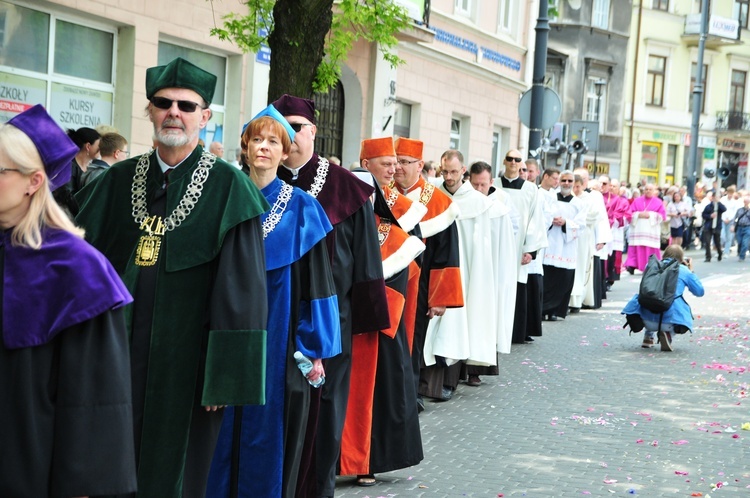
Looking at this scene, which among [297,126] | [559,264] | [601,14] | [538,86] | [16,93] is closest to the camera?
[297,126]

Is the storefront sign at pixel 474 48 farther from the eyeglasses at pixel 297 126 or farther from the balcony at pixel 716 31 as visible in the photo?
the balcony at pixel 716 31

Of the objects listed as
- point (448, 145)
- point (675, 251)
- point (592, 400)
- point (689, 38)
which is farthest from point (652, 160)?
point (592, 400)

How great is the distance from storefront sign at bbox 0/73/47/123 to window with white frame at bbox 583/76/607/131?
36896mm

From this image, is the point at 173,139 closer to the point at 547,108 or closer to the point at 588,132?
the point at 547,108

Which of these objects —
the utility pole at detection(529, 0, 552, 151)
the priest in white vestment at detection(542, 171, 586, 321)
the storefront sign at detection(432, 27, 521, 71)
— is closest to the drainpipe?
the storefront sign at detection(432, 27, 521, 71)

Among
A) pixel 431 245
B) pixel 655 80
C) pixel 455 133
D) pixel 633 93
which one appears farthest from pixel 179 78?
pixel 655 80

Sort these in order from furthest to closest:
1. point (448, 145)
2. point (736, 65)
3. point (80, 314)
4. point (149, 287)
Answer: point (736, 65) < point (448, 145) < point (149, 287) < point (80, 314)

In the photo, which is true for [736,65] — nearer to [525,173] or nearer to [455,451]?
[525,173]

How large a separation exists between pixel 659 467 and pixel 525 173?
23.0 feet

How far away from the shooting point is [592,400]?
32.4 feet

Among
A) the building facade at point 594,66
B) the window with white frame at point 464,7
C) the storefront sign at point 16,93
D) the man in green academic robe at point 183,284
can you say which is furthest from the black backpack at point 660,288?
the building facade at point 594,66

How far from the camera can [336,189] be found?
598cm

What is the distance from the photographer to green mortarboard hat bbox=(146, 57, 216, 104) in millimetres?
4621

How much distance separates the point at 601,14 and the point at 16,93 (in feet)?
126
